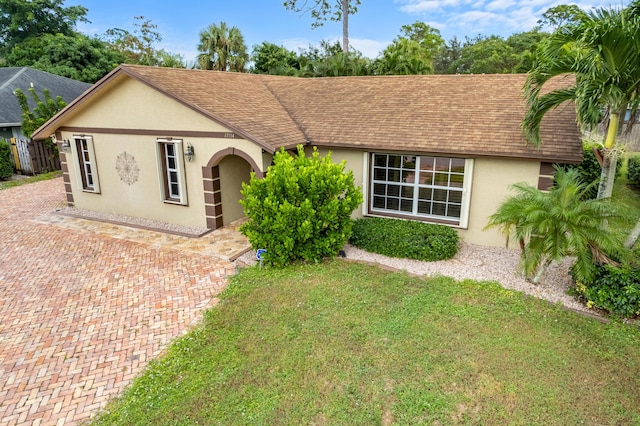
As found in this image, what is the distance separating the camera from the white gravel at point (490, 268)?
8305 millimetres

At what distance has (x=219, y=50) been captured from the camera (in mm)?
30891

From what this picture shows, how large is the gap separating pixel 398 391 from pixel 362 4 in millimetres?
32186

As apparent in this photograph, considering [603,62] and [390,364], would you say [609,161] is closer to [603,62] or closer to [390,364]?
[603,62]

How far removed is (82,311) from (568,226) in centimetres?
944

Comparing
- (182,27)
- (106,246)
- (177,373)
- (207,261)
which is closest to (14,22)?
(182,27)

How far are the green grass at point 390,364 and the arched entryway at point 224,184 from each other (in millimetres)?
4709

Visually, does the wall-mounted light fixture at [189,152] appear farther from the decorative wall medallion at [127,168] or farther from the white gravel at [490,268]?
the white gravel at [490,268]

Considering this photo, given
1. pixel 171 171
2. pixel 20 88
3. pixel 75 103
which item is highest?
pixel 20 88

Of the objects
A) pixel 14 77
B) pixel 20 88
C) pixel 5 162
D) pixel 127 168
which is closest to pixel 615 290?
pixel 127 168

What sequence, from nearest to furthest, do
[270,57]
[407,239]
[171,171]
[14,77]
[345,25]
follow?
[407,239] < [171,171] < [14,77] < [345,25] < [270,57]

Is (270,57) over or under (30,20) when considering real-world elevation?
under

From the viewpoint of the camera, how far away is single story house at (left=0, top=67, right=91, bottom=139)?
22906 mm

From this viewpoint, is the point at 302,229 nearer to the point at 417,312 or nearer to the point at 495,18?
the point at 417,312

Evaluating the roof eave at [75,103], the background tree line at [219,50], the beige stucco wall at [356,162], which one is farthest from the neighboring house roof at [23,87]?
the beige stucco wall at [356,162]
